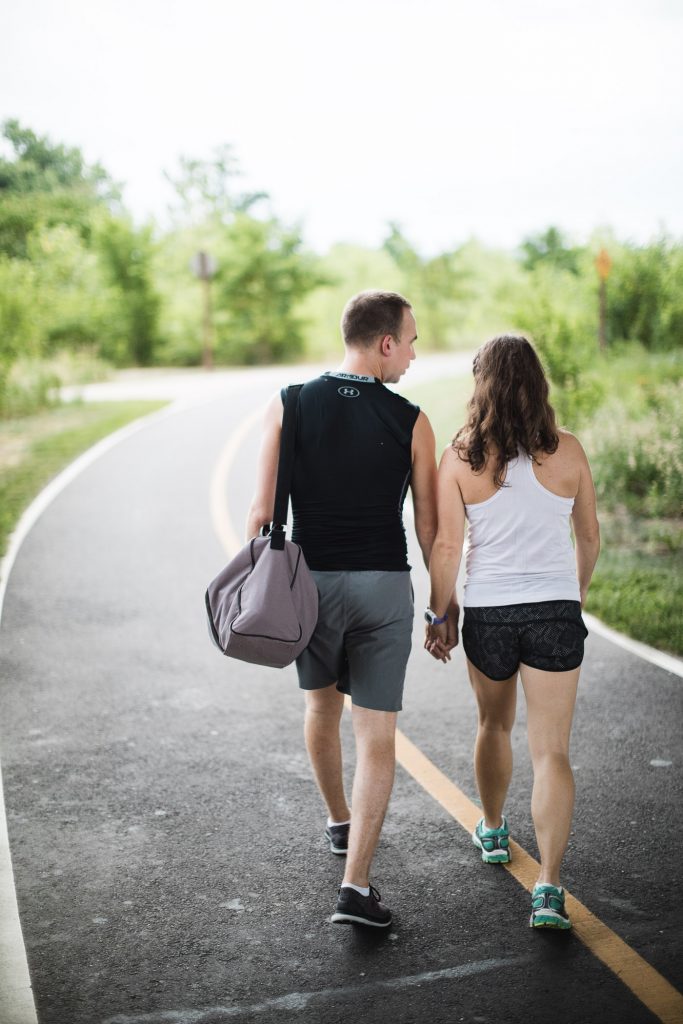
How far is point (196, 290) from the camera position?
1790 inches

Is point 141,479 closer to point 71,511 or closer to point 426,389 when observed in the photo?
point 71,511

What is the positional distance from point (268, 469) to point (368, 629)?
2.26 feet

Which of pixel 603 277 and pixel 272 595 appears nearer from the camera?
pixel 272 595

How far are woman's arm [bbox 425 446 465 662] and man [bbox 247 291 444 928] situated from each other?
6 centimetres

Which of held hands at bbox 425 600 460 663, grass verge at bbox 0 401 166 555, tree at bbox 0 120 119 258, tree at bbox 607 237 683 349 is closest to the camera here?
held hands at bbox 425 600 460 663

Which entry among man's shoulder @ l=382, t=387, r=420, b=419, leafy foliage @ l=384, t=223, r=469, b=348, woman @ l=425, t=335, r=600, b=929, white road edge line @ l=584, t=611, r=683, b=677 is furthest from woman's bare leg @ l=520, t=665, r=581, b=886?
leafy foliage @ l=384, t=223, r=469, b=348

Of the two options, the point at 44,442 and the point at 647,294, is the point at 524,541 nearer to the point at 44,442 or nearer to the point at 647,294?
the point at 44,442

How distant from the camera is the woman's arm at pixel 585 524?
394cm

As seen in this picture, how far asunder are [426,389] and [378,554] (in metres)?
21.9

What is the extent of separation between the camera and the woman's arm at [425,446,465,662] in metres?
3.92

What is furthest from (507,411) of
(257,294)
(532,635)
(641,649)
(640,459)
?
(257,294)

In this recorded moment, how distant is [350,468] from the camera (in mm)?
3816

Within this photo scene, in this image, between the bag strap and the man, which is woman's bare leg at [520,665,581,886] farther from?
the bag strap

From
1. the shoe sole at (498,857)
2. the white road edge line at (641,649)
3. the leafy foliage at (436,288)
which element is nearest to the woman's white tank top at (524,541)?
the shoe sole at (498,857)
